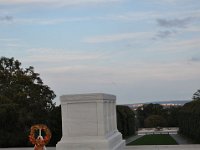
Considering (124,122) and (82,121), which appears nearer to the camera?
(82,121)

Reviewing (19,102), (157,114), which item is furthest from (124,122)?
(157,114)

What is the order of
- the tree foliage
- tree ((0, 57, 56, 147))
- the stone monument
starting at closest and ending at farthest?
the stone monument
tree ((0, 57, 56, 147))
the tree foliage

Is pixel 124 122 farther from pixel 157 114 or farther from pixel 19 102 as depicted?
pixel 157 114

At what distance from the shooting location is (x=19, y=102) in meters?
24.6

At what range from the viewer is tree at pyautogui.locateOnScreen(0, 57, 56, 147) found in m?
23.2

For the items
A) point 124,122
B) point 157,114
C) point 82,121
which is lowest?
point 124,122

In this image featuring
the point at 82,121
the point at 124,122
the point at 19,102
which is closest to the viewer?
the point at 82,121

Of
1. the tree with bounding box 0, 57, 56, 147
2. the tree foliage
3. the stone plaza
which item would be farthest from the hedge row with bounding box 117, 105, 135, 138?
the stone plaza

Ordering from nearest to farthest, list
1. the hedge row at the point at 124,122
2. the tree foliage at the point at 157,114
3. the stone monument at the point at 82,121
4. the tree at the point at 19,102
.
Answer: the stone monument at the point at 82,121 < the tree at the point at 19,102 < the hedge row at the point at 124,122 < the tree foliage at the point at 157,114

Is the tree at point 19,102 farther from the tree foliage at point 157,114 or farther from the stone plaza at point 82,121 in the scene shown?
the tree foliage at point 157,114

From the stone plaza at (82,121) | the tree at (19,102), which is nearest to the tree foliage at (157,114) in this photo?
the tree at (19,102)

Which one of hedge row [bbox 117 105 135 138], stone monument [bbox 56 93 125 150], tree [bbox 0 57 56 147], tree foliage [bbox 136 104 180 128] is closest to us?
stone monument [bbox 56 93 125 150]

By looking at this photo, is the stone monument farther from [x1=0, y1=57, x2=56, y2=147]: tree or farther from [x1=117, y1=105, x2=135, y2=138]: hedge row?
[x1=117, y1=105, x2=135, y2=138]: hedge row

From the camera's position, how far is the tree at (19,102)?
2322 centimetres
